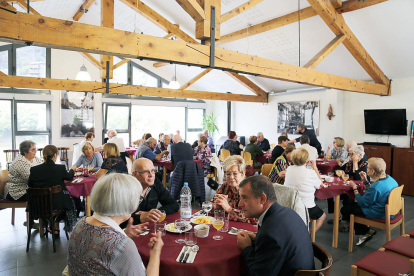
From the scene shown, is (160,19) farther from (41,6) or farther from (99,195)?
(99,195)

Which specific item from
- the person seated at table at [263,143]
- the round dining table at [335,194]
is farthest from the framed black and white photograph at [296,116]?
the round dining table at [335,194]

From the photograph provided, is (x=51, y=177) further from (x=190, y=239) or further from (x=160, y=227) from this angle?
→ (x=190, y=239)

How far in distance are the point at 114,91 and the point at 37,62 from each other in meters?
3.44

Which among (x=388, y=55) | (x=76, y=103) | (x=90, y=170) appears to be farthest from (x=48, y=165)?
(x=388, y=55)

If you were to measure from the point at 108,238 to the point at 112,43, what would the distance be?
101 inches

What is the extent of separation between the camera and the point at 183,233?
2.12 meters

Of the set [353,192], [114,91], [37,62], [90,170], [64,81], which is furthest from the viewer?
[37,62]

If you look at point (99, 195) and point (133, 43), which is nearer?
point (99, 195)

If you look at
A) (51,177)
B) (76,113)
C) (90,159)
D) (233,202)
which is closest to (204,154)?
(90,159)

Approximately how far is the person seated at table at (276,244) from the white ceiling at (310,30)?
5355 mm

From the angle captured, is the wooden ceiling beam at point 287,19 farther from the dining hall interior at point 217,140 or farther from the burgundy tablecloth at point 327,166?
the burgundy tablecloth at point 327,166

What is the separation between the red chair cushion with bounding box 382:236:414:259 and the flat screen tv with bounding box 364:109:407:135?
5.30m

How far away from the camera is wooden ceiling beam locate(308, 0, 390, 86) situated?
5.28 m

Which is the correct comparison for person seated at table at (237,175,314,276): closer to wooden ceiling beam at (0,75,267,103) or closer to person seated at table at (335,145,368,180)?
person seated at table at (335,145,368,180)
